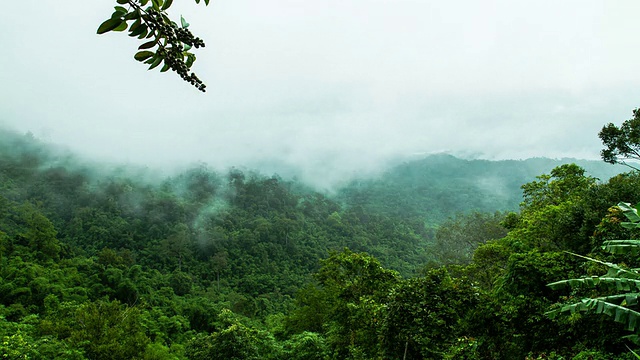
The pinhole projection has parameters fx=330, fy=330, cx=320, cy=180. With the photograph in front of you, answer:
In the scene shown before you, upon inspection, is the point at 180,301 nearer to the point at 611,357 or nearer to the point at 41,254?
the point at 41,254

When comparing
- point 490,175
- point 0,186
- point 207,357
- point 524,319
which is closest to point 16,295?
point 207,357

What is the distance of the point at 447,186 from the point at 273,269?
337ft

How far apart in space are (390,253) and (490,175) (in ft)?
347

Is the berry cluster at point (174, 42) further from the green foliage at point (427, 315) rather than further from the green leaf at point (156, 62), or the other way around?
the green foliage at point (427, 315)

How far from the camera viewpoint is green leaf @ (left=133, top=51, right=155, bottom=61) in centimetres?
120

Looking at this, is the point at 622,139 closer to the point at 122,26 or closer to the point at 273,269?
the point at 122,26

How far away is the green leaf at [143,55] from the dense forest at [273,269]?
4.09 meters

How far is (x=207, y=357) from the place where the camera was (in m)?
12.5

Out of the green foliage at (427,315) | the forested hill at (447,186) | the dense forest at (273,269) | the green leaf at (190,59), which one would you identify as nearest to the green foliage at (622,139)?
the dense forest at (273,269)

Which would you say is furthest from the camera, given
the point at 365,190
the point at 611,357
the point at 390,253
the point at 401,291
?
the point at 365,190

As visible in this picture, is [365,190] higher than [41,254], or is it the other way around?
[365,190]

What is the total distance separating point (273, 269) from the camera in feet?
168

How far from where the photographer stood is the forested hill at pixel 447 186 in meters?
105

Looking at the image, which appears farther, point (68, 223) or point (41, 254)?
point (68, 223)
